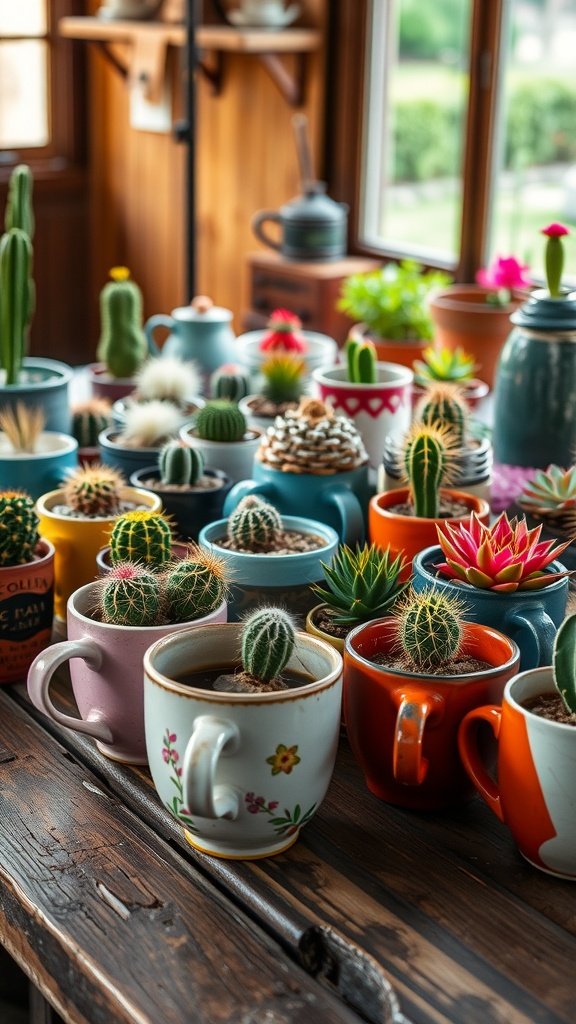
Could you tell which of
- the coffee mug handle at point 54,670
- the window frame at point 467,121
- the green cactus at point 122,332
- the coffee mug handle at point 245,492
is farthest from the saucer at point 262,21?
the coffee mug handle at point 54,670

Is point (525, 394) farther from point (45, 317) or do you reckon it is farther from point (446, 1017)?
point (45, 317)

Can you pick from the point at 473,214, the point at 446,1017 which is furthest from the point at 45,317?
the point at 446,1017

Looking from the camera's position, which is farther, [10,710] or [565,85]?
[565,85]

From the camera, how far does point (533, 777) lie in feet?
2.69

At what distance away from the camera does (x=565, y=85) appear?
2.87 meters

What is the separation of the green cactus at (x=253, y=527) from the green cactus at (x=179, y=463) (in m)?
0.16

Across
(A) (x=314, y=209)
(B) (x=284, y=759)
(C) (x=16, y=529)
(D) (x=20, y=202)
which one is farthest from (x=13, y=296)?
(A) (x=314, y=209)

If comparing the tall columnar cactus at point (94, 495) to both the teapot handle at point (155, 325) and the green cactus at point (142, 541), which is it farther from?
the teapot handle at point (155, 325)

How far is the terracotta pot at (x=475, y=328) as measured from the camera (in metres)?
1.87

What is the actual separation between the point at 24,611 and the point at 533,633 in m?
0.47

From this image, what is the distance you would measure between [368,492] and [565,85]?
1.92 m

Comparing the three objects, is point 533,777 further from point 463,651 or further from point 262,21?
point 262,21

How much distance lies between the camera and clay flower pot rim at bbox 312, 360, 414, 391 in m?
1.48

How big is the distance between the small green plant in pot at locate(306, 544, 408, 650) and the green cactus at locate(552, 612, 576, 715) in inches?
7.7
